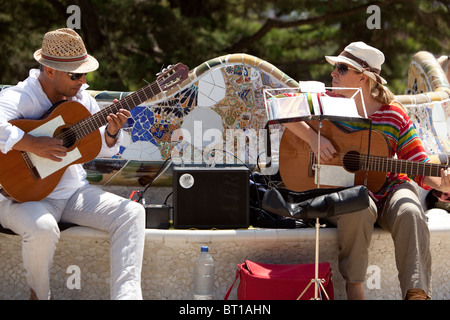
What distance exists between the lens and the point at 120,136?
168 inches

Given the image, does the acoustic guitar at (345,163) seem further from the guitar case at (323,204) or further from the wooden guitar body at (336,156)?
the guitar case at (323,204)

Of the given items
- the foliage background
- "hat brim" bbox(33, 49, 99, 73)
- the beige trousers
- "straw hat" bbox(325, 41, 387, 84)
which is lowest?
the beige trousers

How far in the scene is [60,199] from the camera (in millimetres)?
4125

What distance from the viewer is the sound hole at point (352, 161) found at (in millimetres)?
4203

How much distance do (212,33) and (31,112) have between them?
574 centimetres

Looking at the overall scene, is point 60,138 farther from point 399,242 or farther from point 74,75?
point 399,242

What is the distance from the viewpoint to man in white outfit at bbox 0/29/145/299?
383 centimetres

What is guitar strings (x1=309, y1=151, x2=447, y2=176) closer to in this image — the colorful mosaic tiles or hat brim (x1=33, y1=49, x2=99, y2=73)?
the colorful mosaic tiles

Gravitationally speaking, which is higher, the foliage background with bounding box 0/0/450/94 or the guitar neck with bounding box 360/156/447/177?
the foliage background with bounding box 0/0/450/94

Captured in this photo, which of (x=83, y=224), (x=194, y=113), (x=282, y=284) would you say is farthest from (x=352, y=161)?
(x=83, y=224)

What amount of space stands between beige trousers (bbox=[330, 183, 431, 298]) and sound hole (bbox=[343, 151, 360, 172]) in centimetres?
22

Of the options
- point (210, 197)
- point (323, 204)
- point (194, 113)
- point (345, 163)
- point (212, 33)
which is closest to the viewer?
point (323, 204)

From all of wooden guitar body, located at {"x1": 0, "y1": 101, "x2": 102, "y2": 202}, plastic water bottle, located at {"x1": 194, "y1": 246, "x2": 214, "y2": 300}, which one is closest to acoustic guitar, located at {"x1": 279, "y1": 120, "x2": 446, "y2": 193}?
plastic water bottle, located at {"x1": 194, "y1": 246, "x2": 214, "y2": 300}
